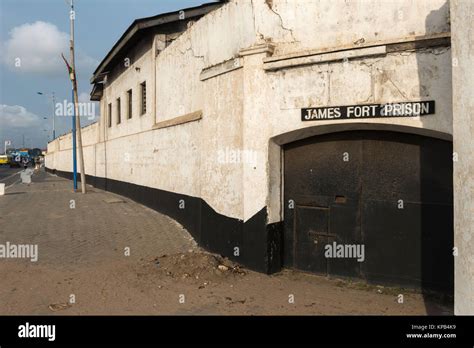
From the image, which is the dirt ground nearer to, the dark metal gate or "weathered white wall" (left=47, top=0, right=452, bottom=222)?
the dark metal gate

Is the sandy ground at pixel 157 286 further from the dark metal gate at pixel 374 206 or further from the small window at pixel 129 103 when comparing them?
the small window at pixel 129 103

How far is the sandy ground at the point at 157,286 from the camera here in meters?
5.09

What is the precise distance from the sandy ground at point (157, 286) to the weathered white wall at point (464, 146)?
0.97 metres

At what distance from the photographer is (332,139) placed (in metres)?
6.28

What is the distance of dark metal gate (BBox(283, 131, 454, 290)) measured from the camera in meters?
5.36

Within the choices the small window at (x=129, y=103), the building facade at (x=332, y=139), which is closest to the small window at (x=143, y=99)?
the small window at (x=129, y=103)

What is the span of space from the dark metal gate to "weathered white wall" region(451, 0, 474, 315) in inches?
44.1

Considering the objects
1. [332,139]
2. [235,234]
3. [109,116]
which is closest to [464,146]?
[332,139]
